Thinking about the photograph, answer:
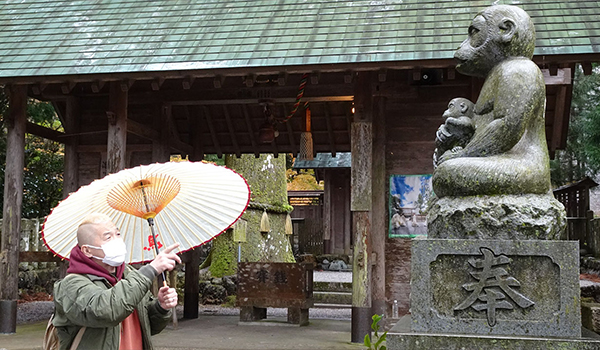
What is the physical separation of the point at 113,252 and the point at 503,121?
8.72ft

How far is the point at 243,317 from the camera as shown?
10898 millimetres

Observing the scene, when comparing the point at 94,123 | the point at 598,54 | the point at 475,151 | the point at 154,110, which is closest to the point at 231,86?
the point at 154,110

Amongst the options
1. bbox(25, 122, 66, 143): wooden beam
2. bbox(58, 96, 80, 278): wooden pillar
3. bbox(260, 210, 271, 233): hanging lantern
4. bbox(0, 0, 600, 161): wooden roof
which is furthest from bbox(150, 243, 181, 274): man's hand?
bbox(260, 210, 271, 233): hanging lantern

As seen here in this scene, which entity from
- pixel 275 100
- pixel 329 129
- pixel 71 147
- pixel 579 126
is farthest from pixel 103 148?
pixel 579 126

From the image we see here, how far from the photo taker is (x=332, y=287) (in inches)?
636

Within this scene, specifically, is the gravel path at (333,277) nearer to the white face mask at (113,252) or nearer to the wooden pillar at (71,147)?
the wooden pillar at (71,147)

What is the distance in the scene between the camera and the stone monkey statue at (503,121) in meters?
4.25

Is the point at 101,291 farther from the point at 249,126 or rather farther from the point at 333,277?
the point at 333,277

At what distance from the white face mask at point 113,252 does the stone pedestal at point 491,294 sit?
185 centimetres

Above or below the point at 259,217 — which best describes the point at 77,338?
below

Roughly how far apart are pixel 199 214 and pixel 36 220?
1316 centimetres

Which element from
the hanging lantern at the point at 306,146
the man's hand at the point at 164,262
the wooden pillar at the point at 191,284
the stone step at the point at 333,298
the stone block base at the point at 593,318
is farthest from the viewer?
the stone step at the point at 333,298

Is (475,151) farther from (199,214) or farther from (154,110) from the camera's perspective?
(154,110)

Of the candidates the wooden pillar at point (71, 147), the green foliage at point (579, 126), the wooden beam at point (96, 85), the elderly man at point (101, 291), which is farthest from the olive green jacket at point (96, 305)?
the green foliage at point (579, 126)
